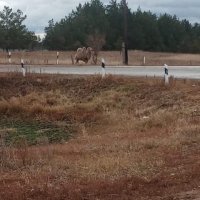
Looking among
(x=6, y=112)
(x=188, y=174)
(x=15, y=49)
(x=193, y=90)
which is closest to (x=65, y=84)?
(x=6, y=112)

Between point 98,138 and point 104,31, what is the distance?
84.4 metres

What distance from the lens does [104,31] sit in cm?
9900

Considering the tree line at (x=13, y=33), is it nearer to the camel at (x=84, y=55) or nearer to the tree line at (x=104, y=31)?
the tree line at (x=104, y=31)

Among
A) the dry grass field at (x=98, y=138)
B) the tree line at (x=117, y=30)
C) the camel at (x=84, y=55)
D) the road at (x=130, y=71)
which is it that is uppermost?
the tree line at (x=117, y=30)

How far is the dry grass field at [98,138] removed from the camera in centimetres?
888

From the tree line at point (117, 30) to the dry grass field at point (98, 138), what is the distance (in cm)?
6808

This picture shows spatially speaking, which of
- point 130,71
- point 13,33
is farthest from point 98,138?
point 13,33

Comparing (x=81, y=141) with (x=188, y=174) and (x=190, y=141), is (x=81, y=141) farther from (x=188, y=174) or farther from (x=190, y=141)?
(x=188, y=174)

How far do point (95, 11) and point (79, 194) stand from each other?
100879 mm

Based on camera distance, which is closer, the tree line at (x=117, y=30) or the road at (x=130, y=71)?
the road at (x=130, y=71)

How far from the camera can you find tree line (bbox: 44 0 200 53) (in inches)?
3927

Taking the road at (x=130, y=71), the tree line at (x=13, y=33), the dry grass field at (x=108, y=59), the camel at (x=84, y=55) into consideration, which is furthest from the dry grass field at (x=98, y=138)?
the tree line at (x=13, y=33)

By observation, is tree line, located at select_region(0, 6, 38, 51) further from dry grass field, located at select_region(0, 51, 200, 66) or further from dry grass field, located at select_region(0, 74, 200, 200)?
dry grass field, located at select_region(0, 74, 200, 200)

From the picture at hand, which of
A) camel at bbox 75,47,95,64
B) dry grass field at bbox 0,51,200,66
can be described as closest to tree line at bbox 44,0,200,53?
dry grass field at bbox 0,51,200,66
